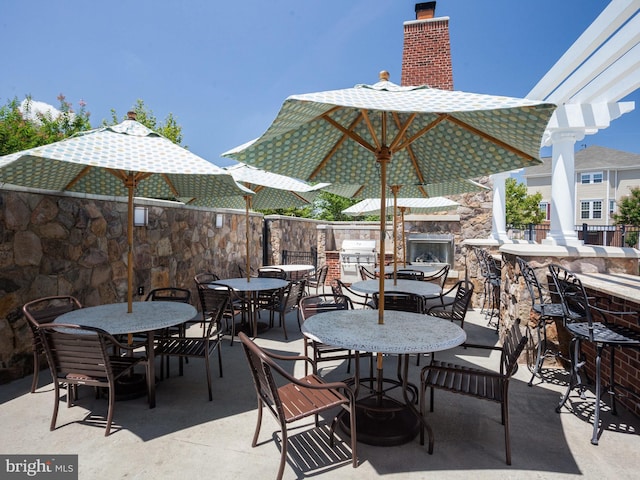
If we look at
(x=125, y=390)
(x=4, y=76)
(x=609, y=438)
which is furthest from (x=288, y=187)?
(x=4, y=76)

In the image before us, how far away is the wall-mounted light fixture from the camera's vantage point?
5.15 metres

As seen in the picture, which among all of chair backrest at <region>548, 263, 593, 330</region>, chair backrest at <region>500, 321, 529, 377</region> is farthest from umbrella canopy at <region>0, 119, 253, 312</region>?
chair backrest at <region>548, 263, 593, 330</region>

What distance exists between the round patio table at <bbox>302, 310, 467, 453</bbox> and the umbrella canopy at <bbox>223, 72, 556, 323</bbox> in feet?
0.74

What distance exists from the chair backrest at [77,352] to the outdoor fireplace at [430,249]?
7.32 metres

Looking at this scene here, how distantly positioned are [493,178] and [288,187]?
615 cm

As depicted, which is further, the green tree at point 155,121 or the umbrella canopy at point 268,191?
the green tree at point 155,121

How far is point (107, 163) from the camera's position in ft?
8.49

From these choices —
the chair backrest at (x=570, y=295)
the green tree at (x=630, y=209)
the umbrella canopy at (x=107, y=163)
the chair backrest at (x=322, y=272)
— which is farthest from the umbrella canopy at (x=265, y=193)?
the green tree at (x=630, y=209)

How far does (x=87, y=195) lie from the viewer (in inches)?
173

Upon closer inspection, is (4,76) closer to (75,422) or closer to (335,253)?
(335,253)

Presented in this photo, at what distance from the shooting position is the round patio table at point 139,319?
2.88m

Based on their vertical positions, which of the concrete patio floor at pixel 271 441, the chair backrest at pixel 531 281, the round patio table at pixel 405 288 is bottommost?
the concrete patio floor at pixel 271 441

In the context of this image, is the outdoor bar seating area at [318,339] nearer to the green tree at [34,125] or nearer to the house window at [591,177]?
the green tree at [34,125]

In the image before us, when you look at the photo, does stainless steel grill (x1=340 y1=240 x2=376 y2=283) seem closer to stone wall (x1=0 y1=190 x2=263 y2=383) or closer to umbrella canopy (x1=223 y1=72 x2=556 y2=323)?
stone wall (x1=0 y1=190 x2=263 y2=383)
